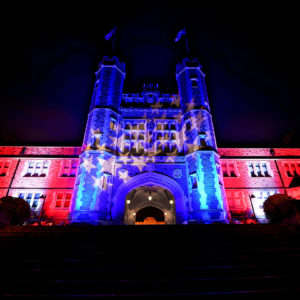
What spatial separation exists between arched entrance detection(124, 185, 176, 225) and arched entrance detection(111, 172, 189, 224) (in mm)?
5886

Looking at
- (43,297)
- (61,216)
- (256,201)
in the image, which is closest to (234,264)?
(43,297)

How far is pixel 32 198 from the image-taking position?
14594mm

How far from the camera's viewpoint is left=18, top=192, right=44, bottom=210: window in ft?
46.9

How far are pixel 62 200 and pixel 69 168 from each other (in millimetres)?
2782

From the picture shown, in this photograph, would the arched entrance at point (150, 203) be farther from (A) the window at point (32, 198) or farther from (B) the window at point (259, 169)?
(B) the window at point (259, 169)

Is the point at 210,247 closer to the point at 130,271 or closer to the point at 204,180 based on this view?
the point at 130,271

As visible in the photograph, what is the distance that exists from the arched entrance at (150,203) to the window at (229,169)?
7073 mm

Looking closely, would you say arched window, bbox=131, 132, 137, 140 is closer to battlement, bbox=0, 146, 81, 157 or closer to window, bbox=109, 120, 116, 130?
window, bbox=109, 120, 116, 130

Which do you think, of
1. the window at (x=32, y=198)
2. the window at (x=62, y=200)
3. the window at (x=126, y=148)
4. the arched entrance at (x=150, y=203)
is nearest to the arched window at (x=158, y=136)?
the window at (x=126, y=148)

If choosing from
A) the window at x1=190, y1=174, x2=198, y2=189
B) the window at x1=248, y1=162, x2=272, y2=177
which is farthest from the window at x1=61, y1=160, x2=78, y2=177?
the window at x1=248, y1=162, x2=272, y2=177

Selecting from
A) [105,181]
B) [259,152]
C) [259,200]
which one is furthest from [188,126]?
[259,200]

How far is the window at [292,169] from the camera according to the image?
16297mm

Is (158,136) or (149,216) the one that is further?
(149,216)

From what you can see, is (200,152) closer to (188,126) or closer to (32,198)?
(188,126)
